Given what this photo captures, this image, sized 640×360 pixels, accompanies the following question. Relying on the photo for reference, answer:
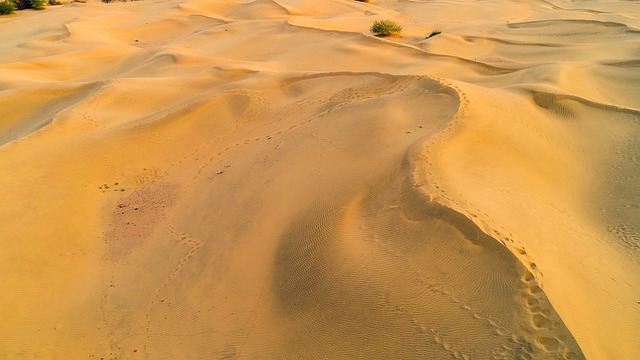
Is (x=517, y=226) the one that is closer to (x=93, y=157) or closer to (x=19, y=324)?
(x=19, y=324)

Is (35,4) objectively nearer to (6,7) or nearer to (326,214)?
(6,7)

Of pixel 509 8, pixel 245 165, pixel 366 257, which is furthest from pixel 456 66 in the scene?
pixel 509 8

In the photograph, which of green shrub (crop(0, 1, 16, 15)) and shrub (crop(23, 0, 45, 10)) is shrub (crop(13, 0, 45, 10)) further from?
green shrub (crop(0, 1, 16, 15))

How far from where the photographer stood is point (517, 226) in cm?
422

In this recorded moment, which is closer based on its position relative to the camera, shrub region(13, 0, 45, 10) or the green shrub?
the green shrub

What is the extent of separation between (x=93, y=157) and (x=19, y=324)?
3522 mm

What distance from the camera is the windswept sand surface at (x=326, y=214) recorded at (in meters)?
3.55

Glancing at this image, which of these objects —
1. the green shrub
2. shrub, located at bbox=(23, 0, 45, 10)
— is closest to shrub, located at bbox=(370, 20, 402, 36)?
the green shrub

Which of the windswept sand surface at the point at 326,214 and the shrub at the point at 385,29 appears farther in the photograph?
the shrub at the point at 385,29

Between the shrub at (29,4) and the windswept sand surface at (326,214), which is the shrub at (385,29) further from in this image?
the shrub at (29,4)

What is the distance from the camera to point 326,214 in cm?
489

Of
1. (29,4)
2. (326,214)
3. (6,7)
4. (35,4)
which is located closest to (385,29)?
(326,214)

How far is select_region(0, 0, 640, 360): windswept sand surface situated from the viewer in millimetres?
3549

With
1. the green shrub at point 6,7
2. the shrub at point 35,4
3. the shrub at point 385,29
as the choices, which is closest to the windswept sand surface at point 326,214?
the shrub at point 385,29
